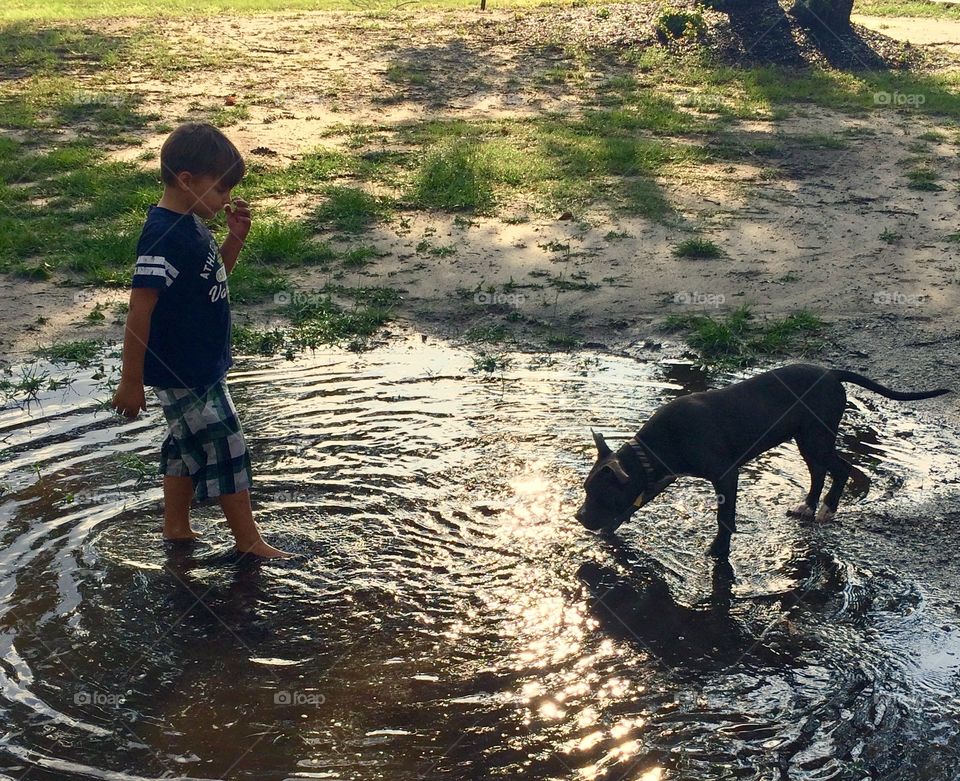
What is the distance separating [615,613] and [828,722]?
1.16 m

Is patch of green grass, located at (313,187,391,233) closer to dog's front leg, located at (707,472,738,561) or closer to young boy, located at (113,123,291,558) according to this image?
young boy, located at (113,123,291,558)

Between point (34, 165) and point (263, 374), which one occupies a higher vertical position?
point (34, 165)

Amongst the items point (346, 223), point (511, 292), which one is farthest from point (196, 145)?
point (346, 223)

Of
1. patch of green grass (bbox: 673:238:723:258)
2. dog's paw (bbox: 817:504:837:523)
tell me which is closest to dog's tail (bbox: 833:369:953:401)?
dog's paw (bbox: 817:504:837:523)

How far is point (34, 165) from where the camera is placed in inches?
463

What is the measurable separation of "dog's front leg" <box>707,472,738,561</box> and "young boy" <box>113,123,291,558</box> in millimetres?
2365

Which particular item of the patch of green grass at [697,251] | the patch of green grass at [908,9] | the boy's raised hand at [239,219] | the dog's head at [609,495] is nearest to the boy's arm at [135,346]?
the boy's raised hand at [239,219]

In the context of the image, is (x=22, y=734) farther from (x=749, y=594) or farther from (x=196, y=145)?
(x=749, y=594)

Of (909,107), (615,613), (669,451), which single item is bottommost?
(615,613)

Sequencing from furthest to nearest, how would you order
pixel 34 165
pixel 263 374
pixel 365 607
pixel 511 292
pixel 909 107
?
pixel 909 107 → pixel 34 165 → pixel 511 292 → pixel 263 374 → pixel 365 607

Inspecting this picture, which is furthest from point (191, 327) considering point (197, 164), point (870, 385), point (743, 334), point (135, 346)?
point (743, 334)

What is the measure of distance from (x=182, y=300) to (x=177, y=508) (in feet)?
3.95

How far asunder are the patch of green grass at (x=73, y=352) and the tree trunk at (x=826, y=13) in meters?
13.5

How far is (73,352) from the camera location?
8117mm
